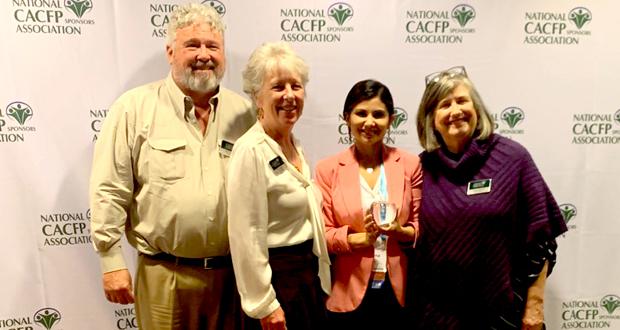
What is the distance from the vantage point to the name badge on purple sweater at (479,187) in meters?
1.61

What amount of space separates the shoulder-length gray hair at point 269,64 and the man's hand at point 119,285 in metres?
0.85

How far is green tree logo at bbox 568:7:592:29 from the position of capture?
229 centimetres

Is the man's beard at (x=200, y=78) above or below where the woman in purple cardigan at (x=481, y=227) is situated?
above

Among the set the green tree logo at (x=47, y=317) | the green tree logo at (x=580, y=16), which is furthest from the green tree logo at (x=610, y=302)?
the green tree logo at (x=47, y=317)

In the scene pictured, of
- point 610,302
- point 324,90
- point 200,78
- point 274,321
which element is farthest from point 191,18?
point 610,302

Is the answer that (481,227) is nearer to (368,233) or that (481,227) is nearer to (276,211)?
(368,233)

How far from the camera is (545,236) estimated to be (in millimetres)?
1587

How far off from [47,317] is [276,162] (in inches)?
61.0

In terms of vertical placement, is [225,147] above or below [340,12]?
below

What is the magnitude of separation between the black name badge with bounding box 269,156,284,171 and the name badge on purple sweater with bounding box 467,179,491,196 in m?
0.70

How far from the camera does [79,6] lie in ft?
6.60

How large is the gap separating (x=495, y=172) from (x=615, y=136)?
4.14 feet

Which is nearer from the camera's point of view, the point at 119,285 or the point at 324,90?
the point at 119,285

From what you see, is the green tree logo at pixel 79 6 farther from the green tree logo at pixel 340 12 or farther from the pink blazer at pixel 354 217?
the pink blazer at pixel 354 217
